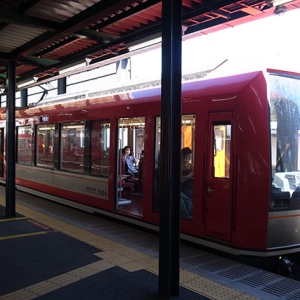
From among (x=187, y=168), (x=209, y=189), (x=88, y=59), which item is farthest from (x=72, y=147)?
(x=209, y=189)

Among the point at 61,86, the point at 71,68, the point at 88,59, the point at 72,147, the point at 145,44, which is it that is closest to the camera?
the point at 145,44

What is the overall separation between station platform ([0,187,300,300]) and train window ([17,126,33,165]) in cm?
462

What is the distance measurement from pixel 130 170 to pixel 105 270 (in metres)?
6.19

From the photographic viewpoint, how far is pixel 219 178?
5195 millimetres

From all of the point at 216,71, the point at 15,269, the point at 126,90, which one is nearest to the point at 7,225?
the point at 15,269

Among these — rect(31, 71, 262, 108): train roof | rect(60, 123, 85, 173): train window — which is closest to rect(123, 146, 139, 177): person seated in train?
rect(60, 123, 85, 173): train window

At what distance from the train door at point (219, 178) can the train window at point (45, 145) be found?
545cm

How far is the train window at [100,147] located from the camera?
763 centimetres

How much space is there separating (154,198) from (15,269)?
2.51m

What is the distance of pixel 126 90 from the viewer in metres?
7.75

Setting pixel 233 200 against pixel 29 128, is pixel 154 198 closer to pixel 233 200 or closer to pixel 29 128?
pixel 233 200

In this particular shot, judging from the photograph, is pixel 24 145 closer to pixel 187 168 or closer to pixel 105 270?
pixel 187 168

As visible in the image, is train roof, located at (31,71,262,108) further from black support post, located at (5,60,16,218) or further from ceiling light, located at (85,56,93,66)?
black support post, located at (5,60,16,218)

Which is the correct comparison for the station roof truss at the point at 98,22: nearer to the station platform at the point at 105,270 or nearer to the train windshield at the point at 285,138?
the train windshield at the point at 285,138
